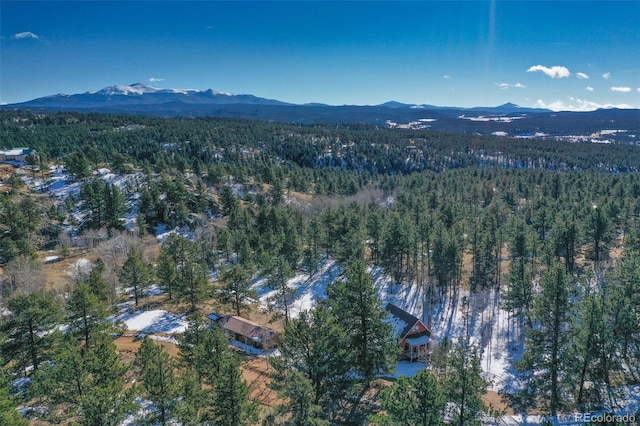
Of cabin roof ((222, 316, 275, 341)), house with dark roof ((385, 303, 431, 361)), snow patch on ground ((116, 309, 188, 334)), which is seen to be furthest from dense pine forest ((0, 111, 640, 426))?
cabin roof ((222, 316, 275, 341))

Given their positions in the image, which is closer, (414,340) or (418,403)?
(418,403)

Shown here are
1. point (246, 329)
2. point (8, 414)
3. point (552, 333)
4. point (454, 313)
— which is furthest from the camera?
point (454, 313)

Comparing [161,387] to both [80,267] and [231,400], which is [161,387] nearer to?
[231,400]

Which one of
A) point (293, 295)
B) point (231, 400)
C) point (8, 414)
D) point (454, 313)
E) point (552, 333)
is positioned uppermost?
point (8, 414)

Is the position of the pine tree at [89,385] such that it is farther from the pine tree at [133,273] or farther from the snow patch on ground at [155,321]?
the pine tree at [133,273]

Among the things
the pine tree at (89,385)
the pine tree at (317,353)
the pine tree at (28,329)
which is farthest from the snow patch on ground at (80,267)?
the pine tree at (317,353)

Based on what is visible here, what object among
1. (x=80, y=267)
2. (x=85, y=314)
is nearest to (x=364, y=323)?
(x=85, y=314)

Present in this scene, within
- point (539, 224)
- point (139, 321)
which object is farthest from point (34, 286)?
point (539, 224)

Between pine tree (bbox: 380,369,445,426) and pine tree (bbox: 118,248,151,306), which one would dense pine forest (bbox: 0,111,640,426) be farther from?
pine tree (bbox: 118,248,151,306)
